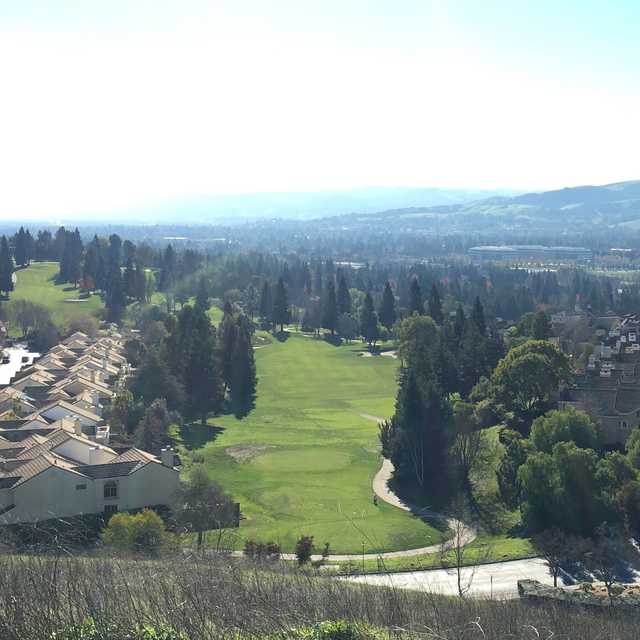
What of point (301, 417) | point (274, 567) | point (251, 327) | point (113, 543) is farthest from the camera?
point (251, 327)

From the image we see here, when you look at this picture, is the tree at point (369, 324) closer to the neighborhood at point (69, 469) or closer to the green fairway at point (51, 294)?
the green fairway at point (51, 294)

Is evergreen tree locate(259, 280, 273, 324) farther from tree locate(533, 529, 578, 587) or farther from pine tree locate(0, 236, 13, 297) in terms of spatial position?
tree locate(533, 529, 578, 587)

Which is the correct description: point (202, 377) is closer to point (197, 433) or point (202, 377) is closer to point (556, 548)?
point (197, 433)

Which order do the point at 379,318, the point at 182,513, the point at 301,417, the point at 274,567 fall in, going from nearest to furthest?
the point at 274,567, the point at 182,513, the point at 301,417, the point at 379,318

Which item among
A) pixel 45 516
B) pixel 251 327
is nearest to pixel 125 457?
pixel 45 516

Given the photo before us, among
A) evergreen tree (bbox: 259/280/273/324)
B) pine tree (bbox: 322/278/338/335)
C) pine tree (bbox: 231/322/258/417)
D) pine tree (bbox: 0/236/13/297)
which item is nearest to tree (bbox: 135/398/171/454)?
pine tree (bbox: 231/322/258/417)

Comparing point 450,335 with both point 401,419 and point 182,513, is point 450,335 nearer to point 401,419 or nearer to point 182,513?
point 401,419

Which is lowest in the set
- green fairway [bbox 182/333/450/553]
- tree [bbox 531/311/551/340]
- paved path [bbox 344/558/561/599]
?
green fairway [bbox 182/333/450/553]
